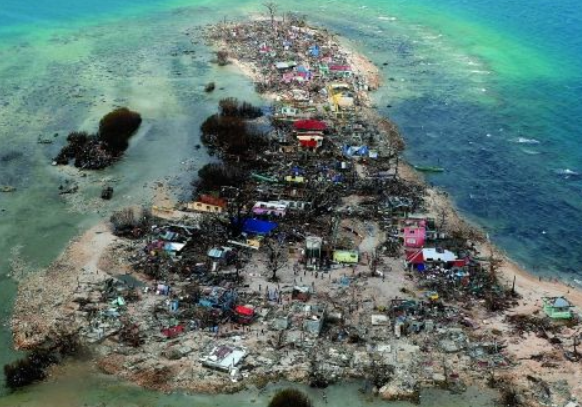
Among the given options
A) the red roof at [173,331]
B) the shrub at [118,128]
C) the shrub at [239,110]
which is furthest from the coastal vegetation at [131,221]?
the shrub at [239,110]

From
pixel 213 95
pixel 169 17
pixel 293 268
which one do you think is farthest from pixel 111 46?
pixel 293 268

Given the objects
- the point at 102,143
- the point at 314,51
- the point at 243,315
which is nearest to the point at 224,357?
the point at 243,315

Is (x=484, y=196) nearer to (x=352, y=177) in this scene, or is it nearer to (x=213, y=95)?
(x=352, y=177)

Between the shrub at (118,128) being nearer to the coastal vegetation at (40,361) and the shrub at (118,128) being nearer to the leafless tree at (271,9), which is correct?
the coastal vegetation at (40,361)

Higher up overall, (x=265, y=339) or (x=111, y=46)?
(x=111, y=46)

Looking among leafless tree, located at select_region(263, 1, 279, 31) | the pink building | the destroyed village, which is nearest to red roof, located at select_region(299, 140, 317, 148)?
the destroyed village
